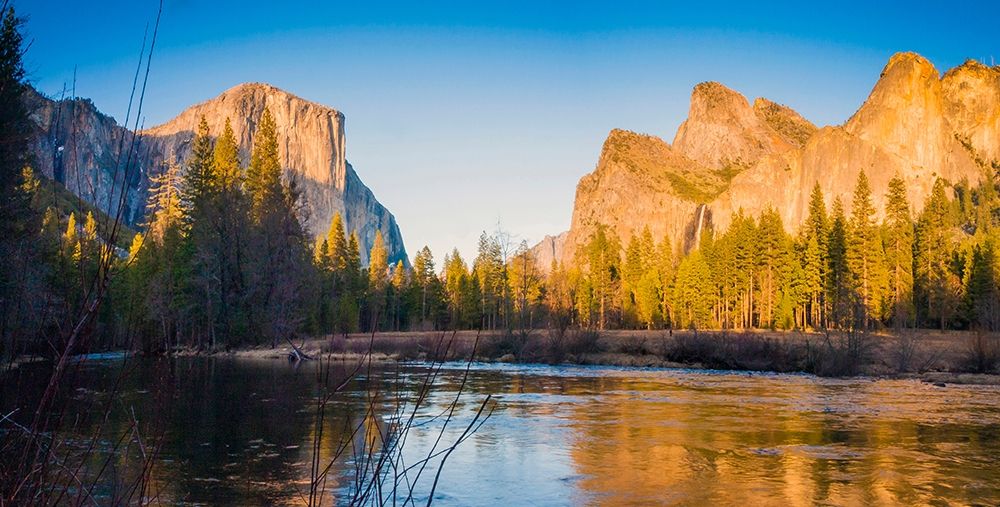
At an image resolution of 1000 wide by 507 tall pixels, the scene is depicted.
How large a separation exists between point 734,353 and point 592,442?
81.8 ft

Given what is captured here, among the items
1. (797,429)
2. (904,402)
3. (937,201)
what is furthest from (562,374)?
(937,201)

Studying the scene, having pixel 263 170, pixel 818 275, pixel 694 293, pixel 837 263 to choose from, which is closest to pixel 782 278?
pixel 818 275

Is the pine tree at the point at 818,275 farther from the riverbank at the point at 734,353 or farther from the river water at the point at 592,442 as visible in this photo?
the river water at the point at 592,442

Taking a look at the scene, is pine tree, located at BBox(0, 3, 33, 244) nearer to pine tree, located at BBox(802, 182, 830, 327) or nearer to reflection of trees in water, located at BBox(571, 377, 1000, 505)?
reflection of trees in water, located at BBox(571, 377, 1000, 505)

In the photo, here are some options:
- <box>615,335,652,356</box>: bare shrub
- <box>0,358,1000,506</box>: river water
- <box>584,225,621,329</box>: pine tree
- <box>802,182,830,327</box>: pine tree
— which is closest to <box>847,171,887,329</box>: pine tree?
<box>802,182,830,327</box>: pine tree

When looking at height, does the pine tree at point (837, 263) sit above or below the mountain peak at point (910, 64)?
below

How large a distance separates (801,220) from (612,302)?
6152 centimetres

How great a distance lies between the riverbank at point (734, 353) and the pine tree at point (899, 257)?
29.6m

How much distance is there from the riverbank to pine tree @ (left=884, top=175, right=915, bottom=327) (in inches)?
1167

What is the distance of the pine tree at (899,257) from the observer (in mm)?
75812

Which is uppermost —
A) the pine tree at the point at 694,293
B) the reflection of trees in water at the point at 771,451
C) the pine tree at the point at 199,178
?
the pine tree at the point at 199,178

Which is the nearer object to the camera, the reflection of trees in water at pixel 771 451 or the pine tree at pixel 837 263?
the reflection of trees in water at pixel 771 451

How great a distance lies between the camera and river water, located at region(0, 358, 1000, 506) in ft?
31.3

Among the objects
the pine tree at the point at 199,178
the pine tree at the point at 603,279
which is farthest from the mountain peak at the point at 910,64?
the pine tree at the point at 199,178
